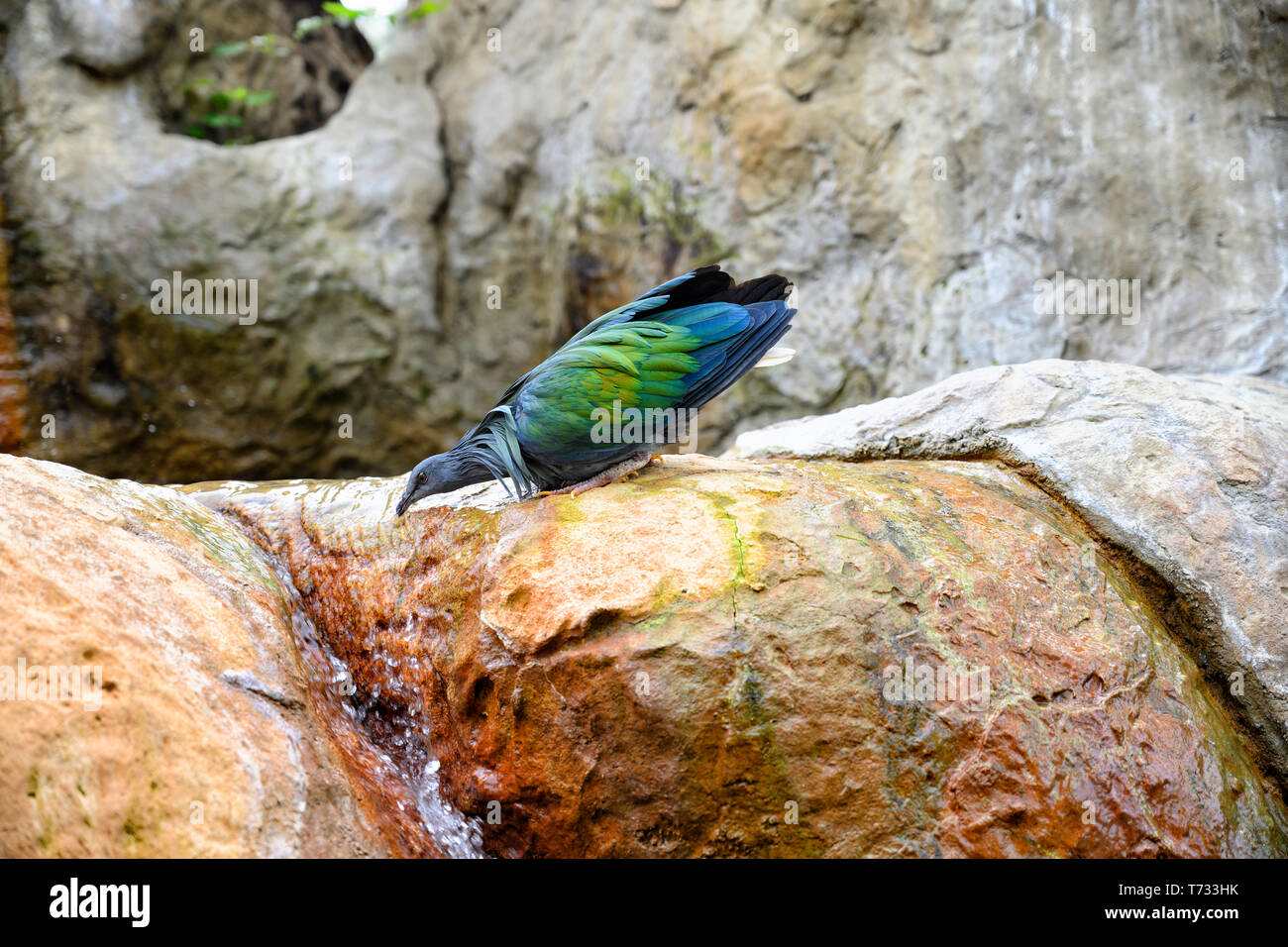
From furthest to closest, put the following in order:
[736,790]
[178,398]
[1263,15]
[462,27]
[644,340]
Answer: [462,27] < [178,398] < [1263,15] < [644,340] < [736,790]

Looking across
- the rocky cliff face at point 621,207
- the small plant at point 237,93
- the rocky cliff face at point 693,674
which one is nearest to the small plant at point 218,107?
the small plant at point 237,93

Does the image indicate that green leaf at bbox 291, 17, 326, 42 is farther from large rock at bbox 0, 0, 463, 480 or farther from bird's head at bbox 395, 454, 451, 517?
bird's head at bbox 395, 454, 451, 517

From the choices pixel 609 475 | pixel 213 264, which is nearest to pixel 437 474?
pixel 609 475

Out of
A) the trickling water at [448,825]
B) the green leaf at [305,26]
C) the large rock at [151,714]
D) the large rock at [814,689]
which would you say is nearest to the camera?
the large rock at [151,714]

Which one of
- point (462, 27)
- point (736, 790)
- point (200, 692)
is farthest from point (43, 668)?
point (462, 27)

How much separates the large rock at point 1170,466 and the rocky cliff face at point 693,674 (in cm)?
1

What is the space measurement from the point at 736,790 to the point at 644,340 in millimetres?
1551

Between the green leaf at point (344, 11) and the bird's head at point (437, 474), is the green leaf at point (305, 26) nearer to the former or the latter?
the green leaf at point (344, 11)

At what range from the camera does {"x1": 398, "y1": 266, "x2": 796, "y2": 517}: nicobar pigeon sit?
353 centimetres

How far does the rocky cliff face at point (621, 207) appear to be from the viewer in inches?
226

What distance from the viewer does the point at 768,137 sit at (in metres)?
6.82

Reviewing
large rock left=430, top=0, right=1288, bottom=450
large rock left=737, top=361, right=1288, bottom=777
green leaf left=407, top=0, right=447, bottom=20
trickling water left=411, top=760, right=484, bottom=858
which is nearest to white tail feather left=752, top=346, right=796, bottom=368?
large rock left=737, top=361, right=1288, bottom=777

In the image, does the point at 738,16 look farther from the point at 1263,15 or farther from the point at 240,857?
the point at 240,857

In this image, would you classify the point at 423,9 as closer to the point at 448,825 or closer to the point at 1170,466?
the point at 1170,466
